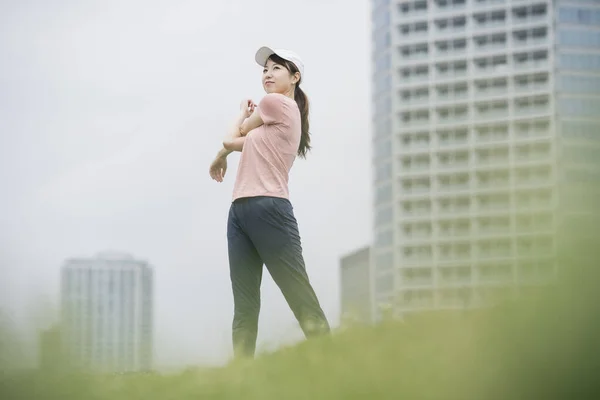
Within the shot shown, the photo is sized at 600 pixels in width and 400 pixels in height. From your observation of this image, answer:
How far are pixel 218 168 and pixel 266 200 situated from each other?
1.20ft

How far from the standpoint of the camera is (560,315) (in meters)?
0.83

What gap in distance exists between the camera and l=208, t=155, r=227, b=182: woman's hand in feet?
10.4

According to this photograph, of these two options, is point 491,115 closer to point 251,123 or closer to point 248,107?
point 248,107

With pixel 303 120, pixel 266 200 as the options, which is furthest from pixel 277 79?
pixel 266 200

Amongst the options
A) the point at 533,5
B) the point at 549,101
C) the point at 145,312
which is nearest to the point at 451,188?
the point at 549,101

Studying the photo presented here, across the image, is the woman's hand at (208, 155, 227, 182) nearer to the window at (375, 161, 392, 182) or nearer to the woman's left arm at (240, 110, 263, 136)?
the woman's left arm at (240, 110, 263, 136)

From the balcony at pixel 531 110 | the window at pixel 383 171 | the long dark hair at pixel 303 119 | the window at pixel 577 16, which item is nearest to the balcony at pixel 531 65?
the balcony at pixel 531 110

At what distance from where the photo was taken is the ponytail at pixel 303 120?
3257 mm

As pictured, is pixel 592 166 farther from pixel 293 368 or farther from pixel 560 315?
pixel 293 368

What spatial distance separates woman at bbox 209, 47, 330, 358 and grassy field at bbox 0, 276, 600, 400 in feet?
5.26

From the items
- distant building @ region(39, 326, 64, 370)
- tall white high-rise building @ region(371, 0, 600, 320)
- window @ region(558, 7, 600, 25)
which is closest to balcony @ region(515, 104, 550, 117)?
tall white high-rise building @ region(371, 0, 600, 320)

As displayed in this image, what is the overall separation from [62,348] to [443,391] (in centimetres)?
43

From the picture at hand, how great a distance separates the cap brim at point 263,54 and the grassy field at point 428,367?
2.10 m

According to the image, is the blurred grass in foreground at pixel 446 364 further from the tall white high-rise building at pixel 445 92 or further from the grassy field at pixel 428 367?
the tall white high-rise building at pixel 445 92
